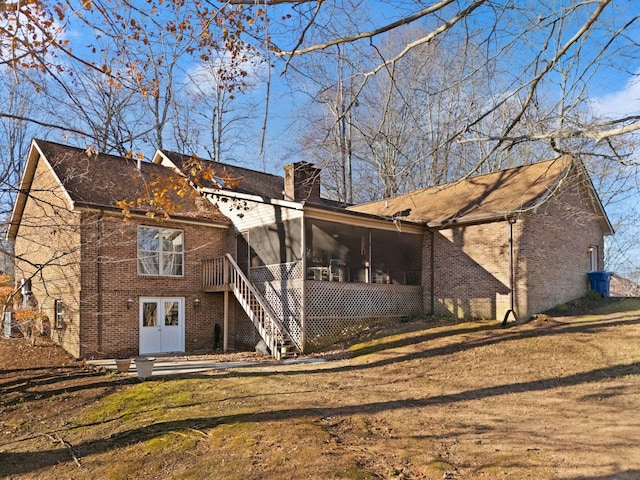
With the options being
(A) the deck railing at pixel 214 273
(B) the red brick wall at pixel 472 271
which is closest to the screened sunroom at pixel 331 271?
(B) the red brick wall at pixel 472 271

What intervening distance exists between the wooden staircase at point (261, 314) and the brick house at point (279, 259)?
0.04m

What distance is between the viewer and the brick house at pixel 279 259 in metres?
14.5

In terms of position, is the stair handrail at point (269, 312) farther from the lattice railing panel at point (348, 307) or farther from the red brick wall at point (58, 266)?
the red brick wall at point (58, 266)

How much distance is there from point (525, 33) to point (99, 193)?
41.8 ft

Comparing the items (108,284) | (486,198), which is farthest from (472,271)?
(108,284)

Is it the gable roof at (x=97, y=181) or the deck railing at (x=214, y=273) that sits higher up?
the gable roof at (x=97, y=181)

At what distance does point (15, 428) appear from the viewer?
8180 millimetres

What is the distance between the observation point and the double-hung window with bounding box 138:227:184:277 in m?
15.7

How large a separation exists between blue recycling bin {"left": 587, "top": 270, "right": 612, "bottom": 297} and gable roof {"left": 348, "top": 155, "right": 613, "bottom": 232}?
247 cm

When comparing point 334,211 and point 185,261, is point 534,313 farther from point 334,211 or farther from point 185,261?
point 185,261

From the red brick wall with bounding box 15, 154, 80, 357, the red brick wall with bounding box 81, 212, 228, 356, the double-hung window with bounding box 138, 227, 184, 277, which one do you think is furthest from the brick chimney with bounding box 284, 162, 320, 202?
the red brick wall with bounding box 15, 154, 80, 357

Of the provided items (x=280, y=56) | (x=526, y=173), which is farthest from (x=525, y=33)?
(x=526, y=173)

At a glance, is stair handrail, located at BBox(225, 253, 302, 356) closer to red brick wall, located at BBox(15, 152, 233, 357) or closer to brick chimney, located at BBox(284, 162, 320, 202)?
red brick wall, located at BBox(15, 152, 233, 357)

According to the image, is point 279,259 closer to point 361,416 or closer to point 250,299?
point 250,299
